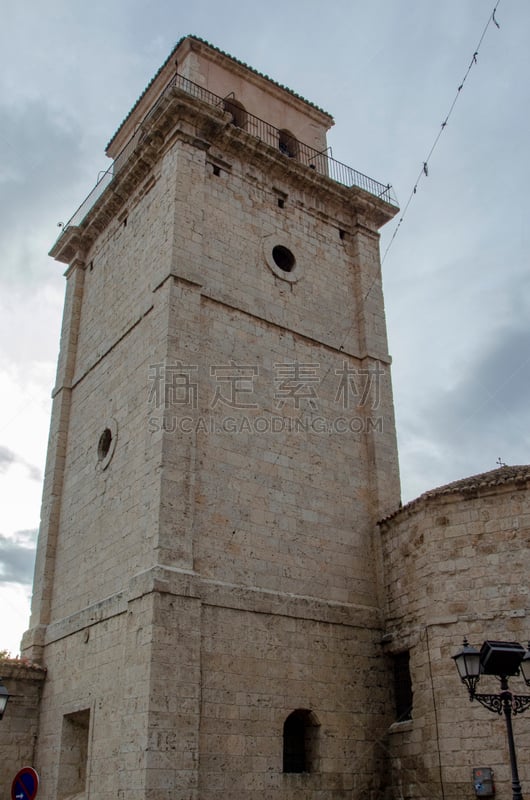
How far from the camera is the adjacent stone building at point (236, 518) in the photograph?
35.9ft

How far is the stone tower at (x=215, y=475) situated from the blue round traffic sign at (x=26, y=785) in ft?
5.93

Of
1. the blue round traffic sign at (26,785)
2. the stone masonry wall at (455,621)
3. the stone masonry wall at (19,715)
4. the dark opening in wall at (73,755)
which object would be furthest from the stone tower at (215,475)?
the blue round traffic sign at (26,785)

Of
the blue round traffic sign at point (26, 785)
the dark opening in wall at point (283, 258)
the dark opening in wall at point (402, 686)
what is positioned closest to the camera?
the blue round traffic sign at point (26, 785)

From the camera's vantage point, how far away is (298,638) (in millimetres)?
12125

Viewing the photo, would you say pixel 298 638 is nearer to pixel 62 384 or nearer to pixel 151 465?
pixel 151 465

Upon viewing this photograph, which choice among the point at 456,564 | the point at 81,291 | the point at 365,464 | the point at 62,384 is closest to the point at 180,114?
the point at 81,291

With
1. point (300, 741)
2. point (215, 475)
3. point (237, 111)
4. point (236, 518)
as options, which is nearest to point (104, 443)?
point (215, 475)

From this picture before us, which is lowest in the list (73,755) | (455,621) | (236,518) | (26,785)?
(26,785)

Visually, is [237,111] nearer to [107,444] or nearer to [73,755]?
[107,444]

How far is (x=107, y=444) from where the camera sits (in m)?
14.3

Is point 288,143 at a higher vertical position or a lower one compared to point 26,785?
higher

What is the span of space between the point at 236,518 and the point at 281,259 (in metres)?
5.78

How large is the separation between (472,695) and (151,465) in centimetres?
589

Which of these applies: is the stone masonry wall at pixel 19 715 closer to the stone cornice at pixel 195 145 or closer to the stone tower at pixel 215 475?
the stone tower at pixel 215 475
